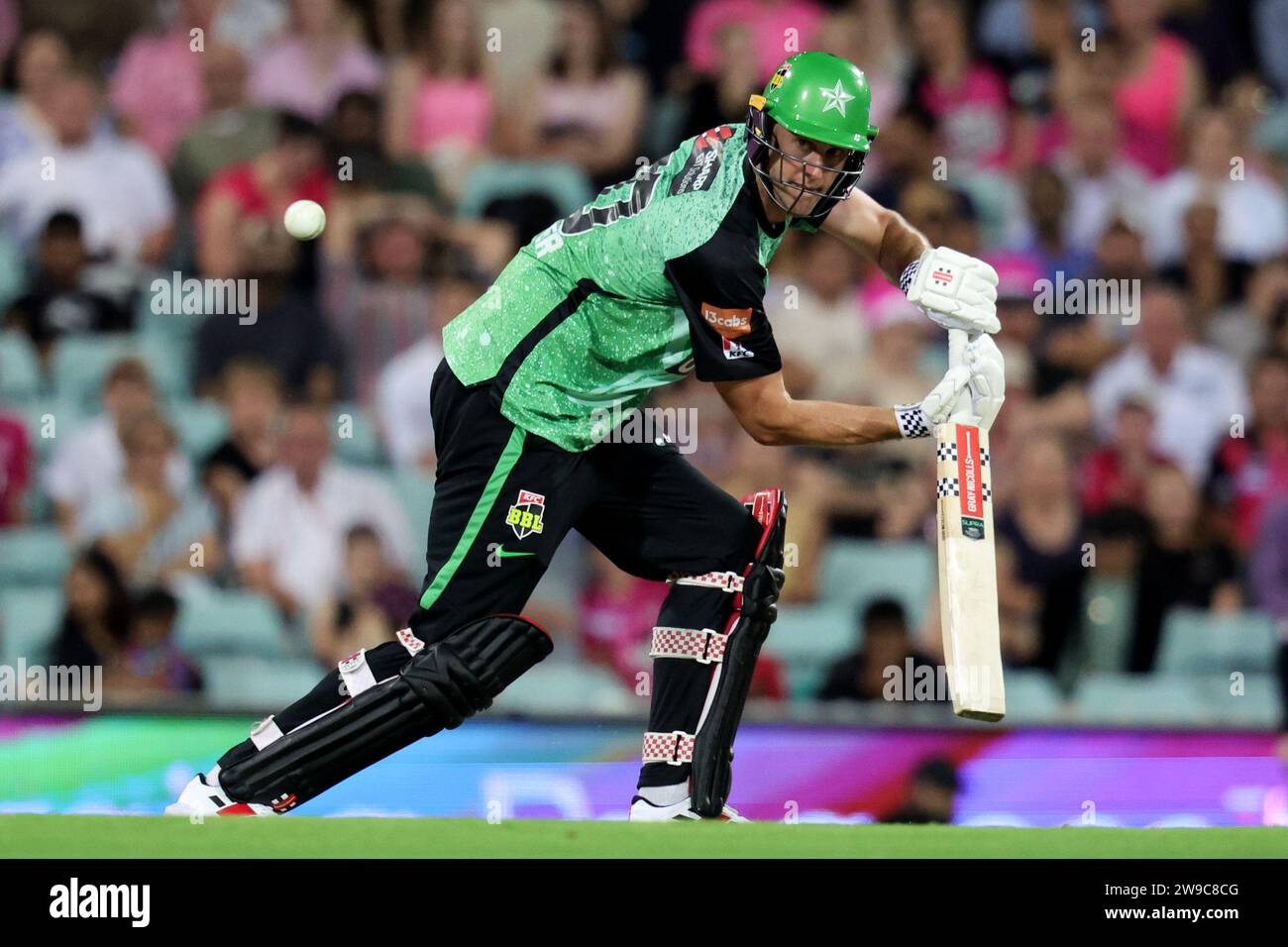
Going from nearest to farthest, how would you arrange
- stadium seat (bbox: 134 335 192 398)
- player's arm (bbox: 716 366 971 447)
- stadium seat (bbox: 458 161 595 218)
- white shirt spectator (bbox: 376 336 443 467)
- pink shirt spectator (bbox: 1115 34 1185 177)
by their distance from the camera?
1. player's arm (bbox: 716 366 971 447)
2. white shirt spectator (bbox: 376 336 443 467)
3. stadium seat (bbox: 134 335 192 398)
4. stadium seat (bbox: 458 161 595 218)
5. pink shirt spectator (bbox: 1115 34 1185 177)

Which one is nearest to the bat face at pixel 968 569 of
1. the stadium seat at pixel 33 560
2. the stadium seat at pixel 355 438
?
the stadium seat at pixel 355 438

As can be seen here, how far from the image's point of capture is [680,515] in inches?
293

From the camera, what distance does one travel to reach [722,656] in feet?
24.3

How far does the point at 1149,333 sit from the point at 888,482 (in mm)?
2362

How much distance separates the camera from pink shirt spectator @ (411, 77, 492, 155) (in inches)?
544

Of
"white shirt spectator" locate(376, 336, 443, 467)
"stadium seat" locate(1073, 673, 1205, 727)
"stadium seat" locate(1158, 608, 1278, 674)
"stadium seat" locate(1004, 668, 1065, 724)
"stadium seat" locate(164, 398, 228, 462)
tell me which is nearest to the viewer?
"stadium seat" locate(1004, 668, 1065, 724)

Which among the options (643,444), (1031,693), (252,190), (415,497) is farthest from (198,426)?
(643,444)

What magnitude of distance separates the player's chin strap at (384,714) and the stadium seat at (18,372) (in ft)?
19.5

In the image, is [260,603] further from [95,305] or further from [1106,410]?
[1106,410]

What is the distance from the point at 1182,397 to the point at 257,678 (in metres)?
6.18

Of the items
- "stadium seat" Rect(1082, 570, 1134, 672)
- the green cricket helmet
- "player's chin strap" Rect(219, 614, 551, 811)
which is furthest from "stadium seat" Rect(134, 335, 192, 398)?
the green cricket helmet

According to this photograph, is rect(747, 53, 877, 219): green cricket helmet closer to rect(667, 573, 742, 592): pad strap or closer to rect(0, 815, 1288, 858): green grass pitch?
rect(667, 573, 742, 592): pad strap

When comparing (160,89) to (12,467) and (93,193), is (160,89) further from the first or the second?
(12,467)
